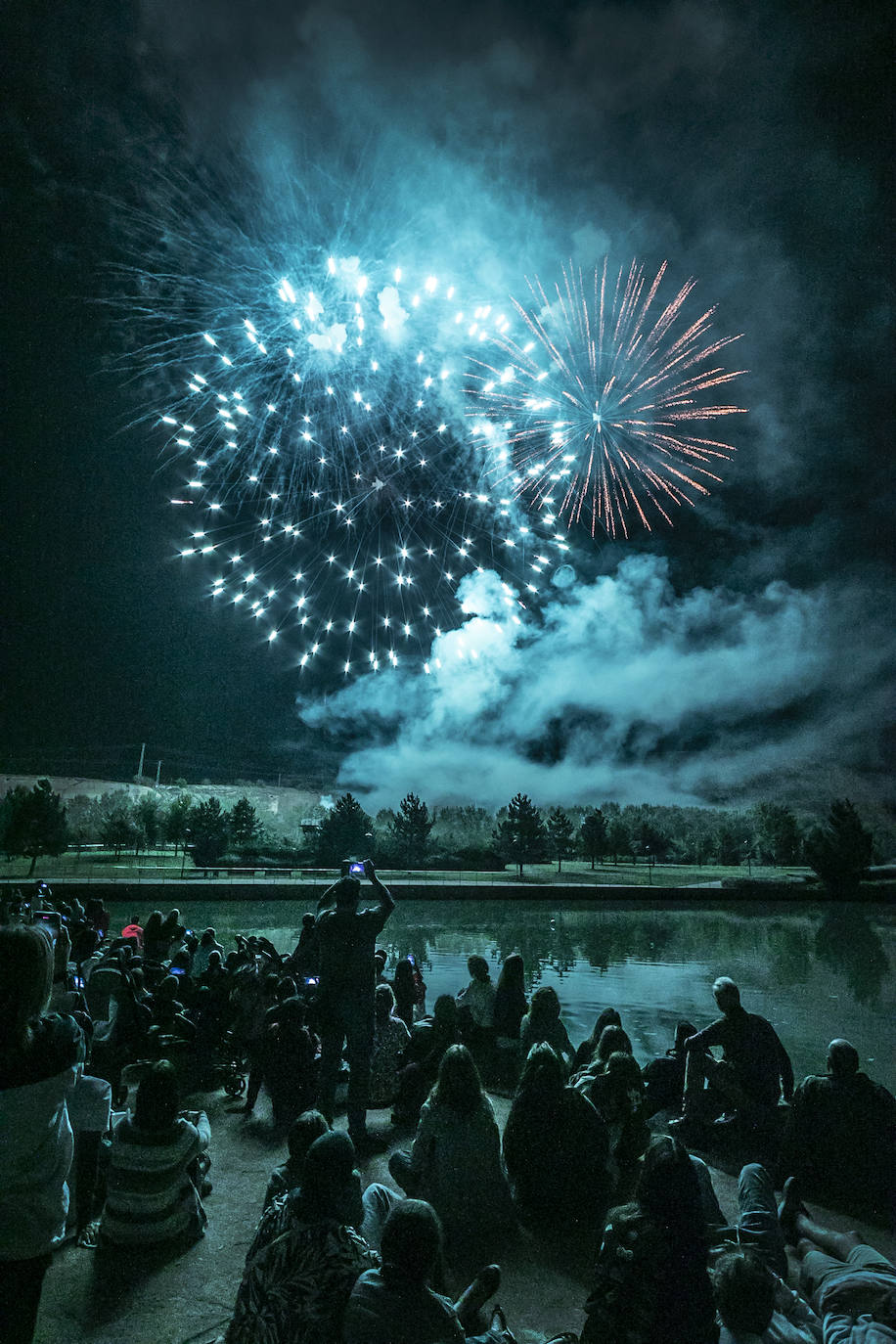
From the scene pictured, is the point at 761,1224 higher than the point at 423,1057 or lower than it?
higher

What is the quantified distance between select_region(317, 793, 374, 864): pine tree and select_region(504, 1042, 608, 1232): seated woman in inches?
2876

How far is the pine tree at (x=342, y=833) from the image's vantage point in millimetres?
77125

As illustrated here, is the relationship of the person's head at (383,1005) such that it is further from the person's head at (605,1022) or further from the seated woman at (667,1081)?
the seated woman at (667,1081)

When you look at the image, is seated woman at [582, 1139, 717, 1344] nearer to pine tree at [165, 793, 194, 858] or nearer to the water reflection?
the water reflection

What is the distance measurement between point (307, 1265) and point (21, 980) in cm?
146

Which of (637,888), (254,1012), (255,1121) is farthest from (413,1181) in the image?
(637,888)

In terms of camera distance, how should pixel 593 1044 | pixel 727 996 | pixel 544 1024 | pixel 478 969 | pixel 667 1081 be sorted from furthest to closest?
pixel 478 969 < pixel 544 1024 < pixel 593 1044 < pixel 667 1081 < pixel 727 996

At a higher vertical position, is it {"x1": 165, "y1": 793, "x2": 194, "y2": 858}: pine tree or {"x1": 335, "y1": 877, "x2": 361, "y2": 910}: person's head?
{"x1": 335, "y1": 877, "x2": 361, "y2": 910}: person's head

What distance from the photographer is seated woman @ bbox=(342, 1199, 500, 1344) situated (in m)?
2.32

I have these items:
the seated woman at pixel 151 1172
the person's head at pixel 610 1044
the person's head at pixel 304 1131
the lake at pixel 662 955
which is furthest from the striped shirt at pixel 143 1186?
the lake at pixel 662 955

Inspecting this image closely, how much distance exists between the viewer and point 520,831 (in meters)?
81.9

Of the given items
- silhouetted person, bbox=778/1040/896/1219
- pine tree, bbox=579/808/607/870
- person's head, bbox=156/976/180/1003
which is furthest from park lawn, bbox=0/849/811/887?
silhouetted person, bbox=778/1040/896/1219

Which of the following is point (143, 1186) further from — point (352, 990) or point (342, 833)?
point (342, 833)

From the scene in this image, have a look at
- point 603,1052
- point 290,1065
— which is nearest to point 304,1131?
point 290,1065
